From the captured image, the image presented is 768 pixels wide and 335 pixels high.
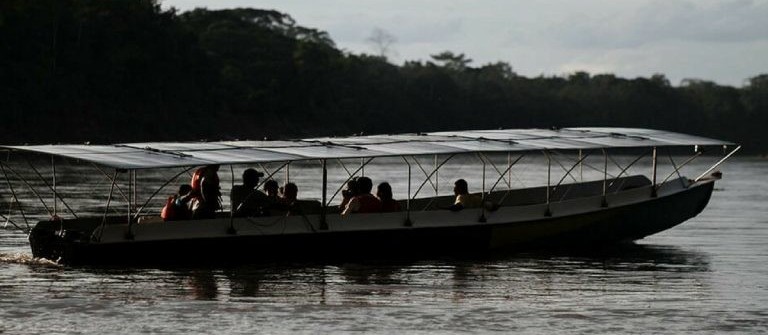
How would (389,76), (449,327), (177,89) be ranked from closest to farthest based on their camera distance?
(449,327) → (177,89) → (389,76)

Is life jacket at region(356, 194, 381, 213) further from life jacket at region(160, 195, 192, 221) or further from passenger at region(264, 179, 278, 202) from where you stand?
life jacket at region(160, 195, 192, 221)

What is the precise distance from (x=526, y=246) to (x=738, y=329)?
26.2 ft

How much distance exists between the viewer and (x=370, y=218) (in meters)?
23.2

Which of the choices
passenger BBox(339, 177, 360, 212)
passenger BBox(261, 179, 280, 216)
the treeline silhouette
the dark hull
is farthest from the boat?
the treeline silhouette

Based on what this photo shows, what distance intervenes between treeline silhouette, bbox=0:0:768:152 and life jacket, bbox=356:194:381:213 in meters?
53.7

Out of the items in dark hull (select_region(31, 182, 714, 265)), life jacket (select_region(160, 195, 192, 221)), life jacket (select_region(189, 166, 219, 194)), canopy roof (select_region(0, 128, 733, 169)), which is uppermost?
canopy roof (select_region(0, 128, 733, 169))

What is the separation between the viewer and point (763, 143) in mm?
130375

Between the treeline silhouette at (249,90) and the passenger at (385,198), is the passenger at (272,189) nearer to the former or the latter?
the passenger at (385,198)

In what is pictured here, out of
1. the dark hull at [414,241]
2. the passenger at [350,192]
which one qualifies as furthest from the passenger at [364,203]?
the dark hull at [414,241]

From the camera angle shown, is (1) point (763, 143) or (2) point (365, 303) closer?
(2) point (365, 303)

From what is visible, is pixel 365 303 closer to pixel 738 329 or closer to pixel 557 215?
pixel 738 329

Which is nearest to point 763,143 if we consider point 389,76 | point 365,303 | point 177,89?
point 389,76

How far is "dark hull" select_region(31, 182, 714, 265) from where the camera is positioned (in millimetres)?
21422

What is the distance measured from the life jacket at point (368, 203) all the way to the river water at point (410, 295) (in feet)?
2.94
